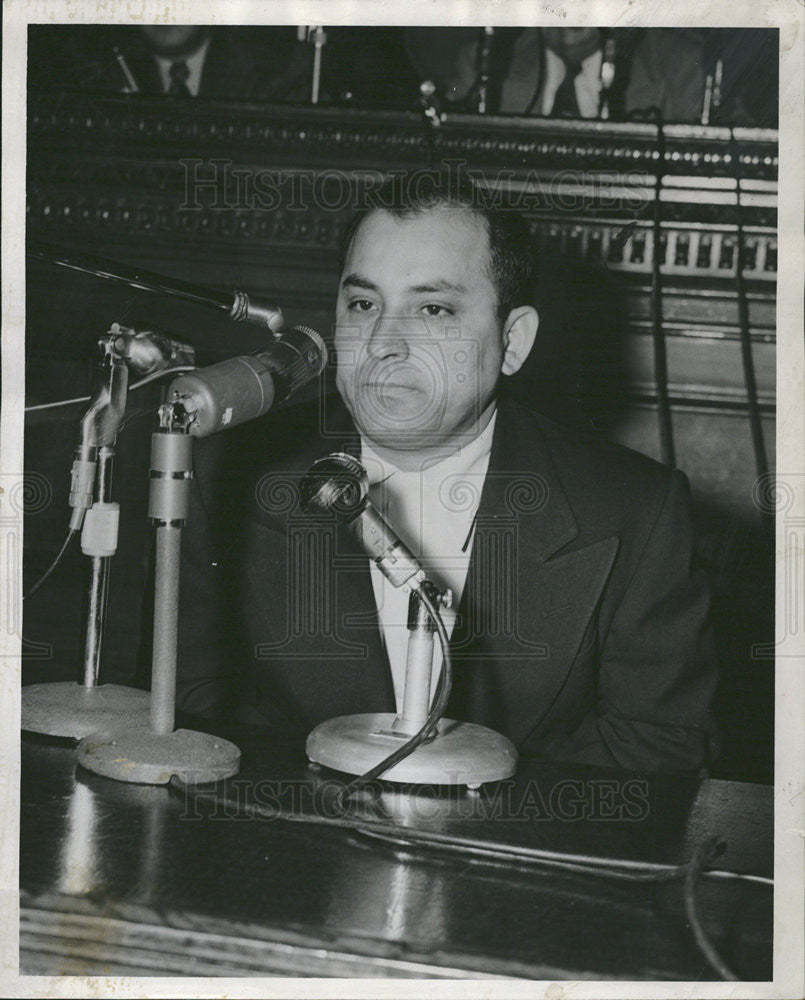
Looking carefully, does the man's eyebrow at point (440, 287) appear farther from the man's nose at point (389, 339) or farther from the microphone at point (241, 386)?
the microphone at point (241, 386)

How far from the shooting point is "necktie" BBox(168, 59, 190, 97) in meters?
1.73

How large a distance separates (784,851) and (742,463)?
91cm

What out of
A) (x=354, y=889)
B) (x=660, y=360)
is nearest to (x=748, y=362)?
(x=660, y=360)

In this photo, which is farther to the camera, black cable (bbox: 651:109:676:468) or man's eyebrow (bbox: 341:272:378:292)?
black cable (bbox: 651:109:676:468)

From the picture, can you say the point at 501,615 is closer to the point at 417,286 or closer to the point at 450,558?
the point at 450,558

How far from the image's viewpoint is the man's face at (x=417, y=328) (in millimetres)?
1458

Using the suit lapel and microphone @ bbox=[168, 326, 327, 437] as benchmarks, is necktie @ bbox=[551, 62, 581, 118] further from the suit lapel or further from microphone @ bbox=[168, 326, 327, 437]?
microphone @ bbox=[168, 326, 327, 437]

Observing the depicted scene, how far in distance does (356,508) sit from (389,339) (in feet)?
1.97

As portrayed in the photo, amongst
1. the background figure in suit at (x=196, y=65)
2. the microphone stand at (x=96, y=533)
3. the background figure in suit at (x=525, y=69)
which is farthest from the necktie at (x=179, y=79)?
the microphone stand at (x=96, y=533)

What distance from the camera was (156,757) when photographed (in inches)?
36.6

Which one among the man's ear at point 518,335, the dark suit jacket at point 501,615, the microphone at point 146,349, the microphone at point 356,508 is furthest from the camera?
the man's ear at point 518,335

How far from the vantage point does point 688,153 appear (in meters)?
1.70

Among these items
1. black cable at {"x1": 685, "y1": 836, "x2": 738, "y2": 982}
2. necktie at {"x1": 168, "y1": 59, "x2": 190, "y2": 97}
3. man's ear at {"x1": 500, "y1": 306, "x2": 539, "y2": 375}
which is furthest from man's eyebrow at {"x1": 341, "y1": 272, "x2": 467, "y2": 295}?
black cable at {"x1": 685, "y1": 836, "x2": 738, "y2": 982}

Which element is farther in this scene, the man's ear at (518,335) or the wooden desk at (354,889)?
the man's ear at (518,335)
